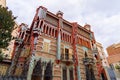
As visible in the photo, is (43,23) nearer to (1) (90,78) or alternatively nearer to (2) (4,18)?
(2) (4,18)

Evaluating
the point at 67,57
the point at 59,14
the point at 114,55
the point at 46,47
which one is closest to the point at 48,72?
the point at 46,47

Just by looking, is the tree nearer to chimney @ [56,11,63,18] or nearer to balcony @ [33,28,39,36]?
balcony @ [33,28,39,36]

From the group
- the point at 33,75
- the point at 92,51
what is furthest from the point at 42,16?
the point at 92,51

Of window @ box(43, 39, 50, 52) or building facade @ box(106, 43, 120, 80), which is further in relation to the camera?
building facade @ box(106, 43, 120, 80)

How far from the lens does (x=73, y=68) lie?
17250mm

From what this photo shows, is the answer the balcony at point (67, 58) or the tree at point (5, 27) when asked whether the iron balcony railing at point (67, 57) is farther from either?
the tree at point (5, 27)

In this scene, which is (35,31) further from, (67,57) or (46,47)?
(67,57)

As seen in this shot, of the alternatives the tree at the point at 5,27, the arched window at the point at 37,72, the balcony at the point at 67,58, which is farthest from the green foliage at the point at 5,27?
the balcony at the point at 67,58

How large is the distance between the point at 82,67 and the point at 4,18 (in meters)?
14.1

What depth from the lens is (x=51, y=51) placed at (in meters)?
16.1

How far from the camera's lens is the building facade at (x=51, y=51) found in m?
14.2

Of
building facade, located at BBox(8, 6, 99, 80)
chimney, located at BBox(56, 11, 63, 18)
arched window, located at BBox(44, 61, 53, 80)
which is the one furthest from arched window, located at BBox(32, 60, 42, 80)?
chimney, located at BBox(56, 11, 63, 18)

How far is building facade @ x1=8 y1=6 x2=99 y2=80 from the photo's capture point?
14.2 metres

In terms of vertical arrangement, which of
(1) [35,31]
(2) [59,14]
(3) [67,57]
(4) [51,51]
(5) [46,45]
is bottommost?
(3) [67,57]
